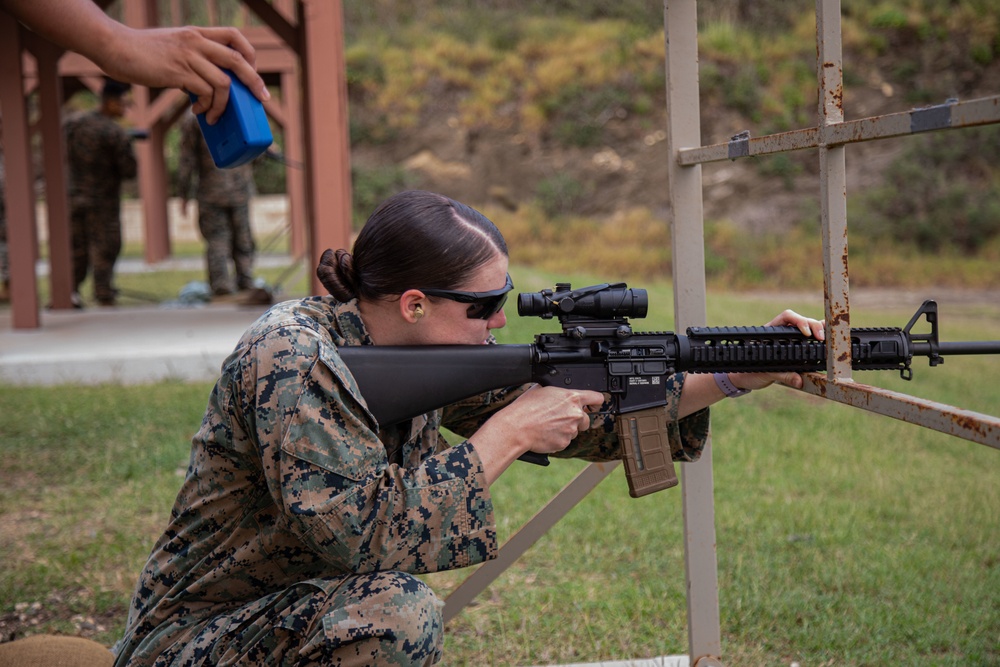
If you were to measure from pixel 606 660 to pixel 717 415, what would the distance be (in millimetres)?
3104

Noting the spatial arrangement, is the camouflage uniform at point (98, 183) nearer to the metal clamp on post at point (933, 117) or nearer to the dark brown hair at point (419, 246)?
the dark brown hair at point (419, 246)

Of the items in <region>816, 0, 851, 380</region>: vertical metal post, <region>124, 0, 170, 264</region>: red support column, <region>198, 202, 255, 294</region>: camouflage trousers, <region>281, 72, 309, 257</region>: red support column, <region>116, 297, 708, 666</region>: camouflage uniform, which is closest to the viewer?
<region>816, 0, 851, 380</region>: vertical metal post

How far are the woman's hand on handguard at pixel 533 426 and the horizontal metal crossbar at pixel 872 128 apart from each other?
23.6 inches

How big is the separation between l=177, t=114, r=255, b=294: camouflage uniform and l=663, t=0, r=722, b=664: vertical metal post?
25.0ft

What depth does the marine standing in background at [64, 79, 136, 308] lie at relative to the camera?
9539 mm

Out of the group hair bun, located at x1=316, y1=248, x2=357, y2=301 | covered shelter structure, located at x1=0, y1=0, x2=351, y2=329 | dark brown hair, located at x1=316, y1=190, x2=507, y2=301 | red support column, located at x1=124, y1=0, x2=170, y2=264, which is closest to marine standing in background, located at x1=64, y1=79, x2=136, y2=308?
covered shelter structure, located at x1=0, y1=0, x2=351, y2=329

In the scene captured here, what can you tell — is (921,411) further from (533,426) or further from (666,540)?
(666,540)

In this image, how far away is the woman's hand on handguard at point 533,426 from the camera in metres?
1.94

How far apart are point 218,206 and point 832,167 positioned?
879cm

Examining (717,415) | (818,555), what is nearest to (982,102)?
(818,555)

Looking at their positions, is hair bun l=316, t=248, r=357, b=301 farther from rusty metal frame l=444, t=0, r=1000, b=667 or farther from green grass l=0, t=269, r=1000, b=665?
green grass l=0, t=269, r=1000, b=665

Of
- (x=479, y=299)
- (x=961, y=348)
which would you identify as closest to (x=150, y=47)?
(x=479, y=299)

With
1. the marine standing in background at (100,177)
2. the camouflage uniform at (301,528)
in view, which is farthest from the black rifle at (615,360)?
the marine standing in background at (100,177)

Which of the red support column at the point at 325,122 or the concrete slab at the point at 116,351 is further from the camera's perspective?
the red support column at the point at 325,122
